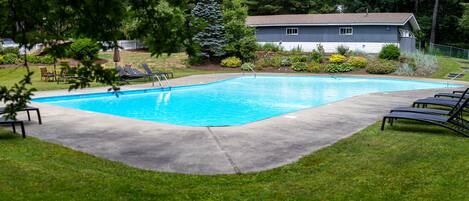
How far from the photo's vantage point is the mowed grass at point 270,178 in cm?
494

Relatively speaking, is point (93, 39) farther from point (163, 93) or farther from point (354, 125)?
point (163, 93)

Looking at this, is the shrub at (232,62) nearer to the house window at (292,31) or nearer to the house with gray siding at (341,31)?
the house with gray siding at (341,31)

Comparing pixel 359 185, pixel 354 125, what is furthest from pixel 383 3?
pixel 359 185

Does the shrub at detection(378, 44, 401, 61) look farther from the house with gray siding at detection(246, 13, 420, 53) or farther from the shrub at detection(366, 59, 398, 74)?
the house with gray siding at detection(246, 13, 420, 53)

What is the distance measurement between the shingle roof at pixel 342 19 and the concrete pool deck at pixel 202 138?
23537 millimetres

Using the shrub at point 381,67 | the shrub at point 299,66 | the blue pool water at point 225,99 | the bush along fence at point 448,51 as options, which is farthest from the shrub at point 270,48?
the bush along fence at point 448,51

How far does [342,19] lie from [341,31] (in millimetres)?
962

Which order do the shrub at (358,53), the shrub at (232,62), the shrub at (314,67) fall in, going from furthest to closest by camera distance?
the shrub at (358,53) → the shrub at (232,62) → the shrub at (314,67)

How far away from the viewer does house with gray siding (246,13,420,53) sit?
33312 mm

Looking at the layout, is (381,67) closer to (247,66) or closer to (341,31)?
(247,66)

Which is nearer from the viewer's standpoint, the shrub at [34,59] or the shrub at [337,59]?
the shrub at [34,59]

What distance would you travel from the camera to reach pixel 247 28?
3075 cm

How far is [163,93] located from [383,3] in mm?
36173

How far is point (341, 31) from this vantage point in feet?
115
